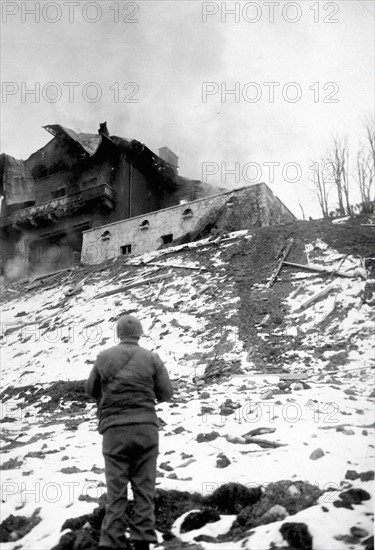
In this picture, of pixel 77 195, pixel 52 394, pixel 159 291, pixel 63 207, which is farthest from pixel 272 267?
pixel 63 207

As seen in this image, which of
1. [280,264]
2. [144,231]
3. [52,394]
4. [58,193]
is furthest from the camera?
[58,193]

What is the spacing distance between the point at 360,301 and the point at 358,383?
407 centimetres

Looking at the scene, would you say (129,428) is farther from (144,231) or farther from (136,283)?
(144,231)

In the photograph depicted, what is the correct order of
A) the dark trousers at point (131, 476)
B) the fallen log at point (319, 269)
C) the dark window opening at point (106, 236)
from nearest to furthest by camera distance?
the dark trousers at point (131, 476) → the fallen log at point (319, 269) → the dark window opening at point (106, 236)

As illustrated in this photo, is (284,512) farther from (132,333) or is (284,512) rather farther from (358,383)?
(358,383)

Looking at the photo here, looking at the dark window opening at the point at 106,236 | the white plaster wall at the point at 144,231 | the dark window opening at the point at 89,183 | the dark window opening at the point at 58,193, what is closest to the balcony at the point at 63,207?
the dark window opening at the point at 89,183

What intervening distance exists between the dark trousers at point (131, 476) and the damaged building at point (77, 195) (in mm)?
20139

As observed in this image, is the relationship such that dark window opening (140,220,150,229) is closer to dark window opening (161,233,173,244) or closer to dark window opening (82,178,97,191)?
dark window opening (161,233,173,244)

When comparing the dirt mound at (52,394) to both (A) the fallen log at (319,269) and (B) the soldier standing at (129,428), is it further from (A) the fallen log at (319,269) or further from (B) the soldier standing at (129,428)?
(A) the fallen log at (319,269)

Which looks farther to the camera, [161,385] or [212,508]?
[212,508]

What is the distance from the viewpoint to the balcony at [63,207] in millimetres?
27641

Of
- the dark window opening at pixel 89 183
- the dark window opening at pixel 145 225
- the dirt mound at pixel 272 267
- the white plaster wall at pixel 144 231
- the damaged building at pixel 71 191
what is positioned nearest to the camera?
the dirt mound at pixel 272 267

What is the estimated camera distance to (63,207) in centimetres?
2872

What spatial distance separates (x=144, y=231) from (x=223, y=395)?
15534 mm
